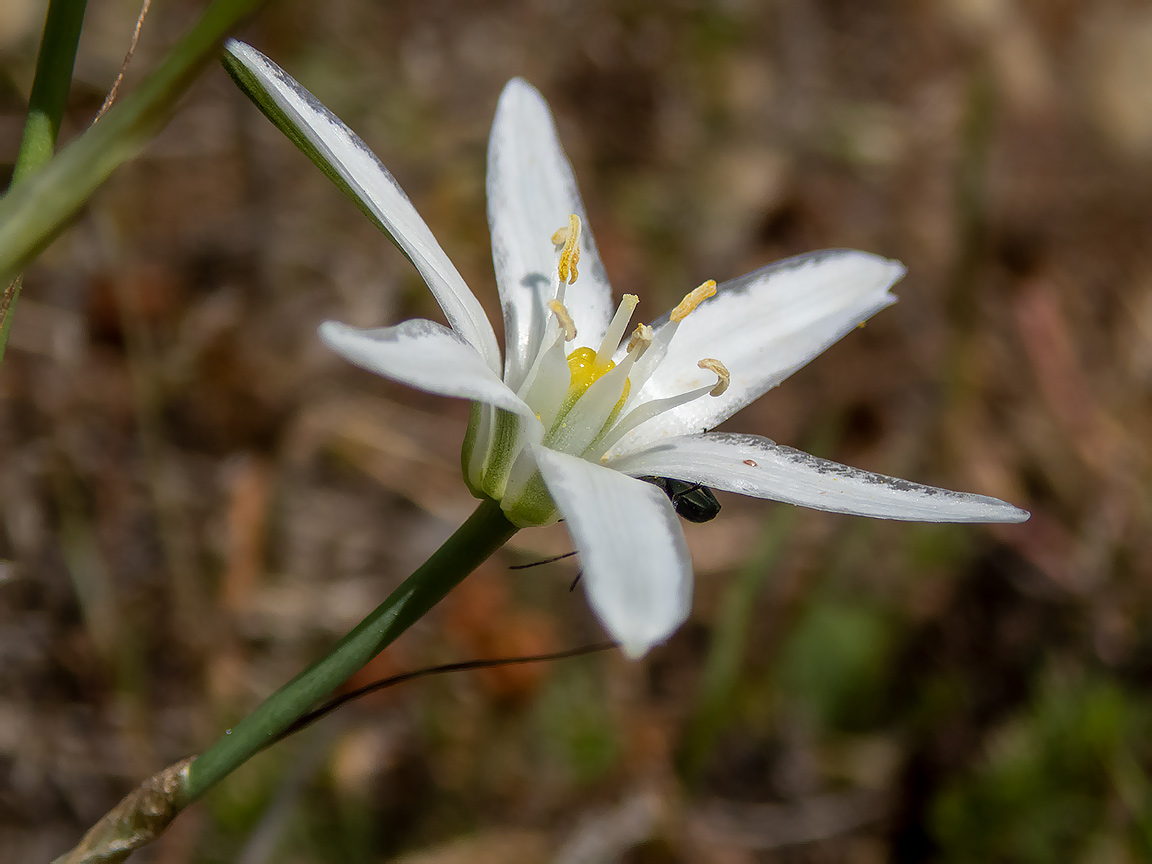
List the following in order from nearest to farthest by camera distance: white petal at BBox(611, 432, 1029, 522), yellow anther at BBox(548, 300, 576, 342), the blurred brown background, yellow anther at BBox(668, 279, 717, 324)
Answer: white petal at BBox(611, 432, 1029, 522) < yellow anther at BBox(548, 300, 576, 342) < yellow anther at BBox(668, 279, 717, 324) < the blurred brown background

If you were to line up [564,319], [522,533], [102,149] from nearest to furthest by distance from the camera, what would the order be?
[102,149] < [564,319] < [522,533]

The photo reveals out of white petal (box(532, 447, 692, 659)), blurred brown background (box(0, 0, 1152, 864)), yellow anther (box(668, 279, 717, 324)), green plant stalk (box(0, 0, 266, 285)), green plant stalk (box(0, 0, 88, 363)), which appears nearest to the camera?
green plant stalk (box(0, 0, 266, 285))

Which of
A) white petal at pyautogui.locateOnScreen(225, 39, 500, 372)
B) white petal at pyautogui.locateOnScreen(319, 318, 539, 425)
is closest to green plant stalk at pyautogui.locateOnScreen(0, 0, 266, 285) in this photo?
white petal at pyautogui.locateOnScreen(319, 318, 539, 425)

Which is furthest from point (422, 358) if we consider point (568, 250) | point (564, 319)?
point (568, 250)

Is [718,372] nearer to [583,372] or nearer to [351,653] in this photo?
[583,372]

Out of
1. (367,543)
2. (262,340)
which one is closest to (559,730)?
(367,543)

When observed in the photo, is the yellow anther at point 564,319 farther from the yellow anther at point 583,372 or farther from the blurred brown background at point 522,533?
the blurred brown background at point 522,533

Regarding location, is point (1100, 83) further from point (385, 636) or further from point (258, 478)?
point (385, 636)

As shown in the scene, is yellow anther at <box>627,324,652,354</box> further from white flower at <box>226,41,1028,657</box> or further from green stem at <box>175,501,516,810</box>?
green stem at <box>175,501,516,810</box>
